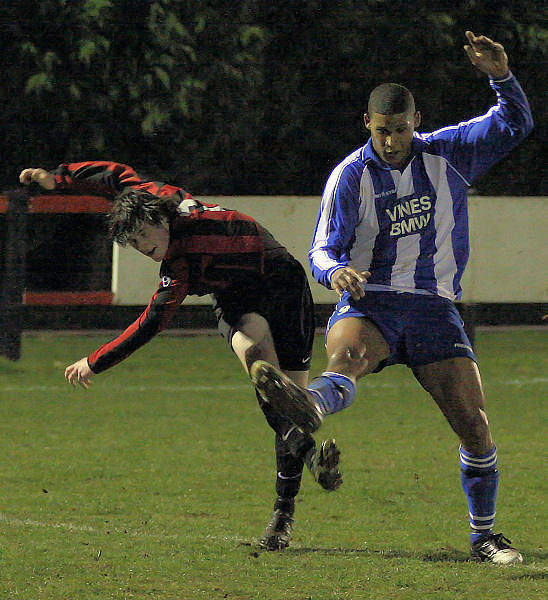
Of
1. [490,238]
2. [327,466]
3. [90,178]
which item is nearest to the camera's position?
[327,466]

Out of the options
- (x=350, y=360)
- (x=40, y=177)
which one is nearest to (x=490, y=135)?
(x=350, y=360)

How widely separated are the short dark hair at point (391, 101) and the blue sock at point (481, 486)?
1.67 metres

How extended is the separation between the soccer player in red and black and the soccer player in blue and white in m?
0.48

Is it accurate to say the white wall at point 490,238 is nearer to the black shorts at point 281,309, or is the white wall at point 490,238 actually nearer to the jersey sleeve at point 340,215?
the black shorts at point 281,309

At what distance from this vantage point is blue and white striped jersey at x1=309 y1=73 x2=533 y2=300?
6.30 metres

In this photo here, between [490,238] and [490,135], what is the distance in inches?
458

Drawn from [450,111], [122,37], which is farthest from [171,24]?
[450,111]

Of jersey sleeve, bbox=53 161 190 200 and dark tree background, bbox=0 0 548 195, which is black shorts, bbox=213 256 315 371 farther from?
dark tree background, bbox=0 0 548 195

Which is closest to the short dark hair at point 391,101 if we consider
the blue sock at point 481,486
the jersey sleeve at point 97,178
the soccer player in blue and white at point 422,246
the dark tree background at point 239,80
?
the soccer player in blue and white at point 422,246

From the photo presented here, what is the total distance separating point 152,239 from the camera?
6.22m

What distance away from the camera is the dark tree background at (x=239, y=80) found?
18.6 metres

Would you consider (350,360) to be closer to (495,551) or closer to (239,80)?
(495,551)

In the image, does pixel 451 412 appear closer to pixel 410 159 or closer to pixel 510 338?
pixel 410 159

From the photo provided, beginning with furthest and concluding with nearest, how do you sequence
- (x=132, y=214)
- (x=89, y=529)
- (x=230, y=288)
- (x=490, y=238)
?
1. (x=490, y=238)
2. (x=89, y=529)
3. (x=230, y=288)
4. (x=132, y=214)
